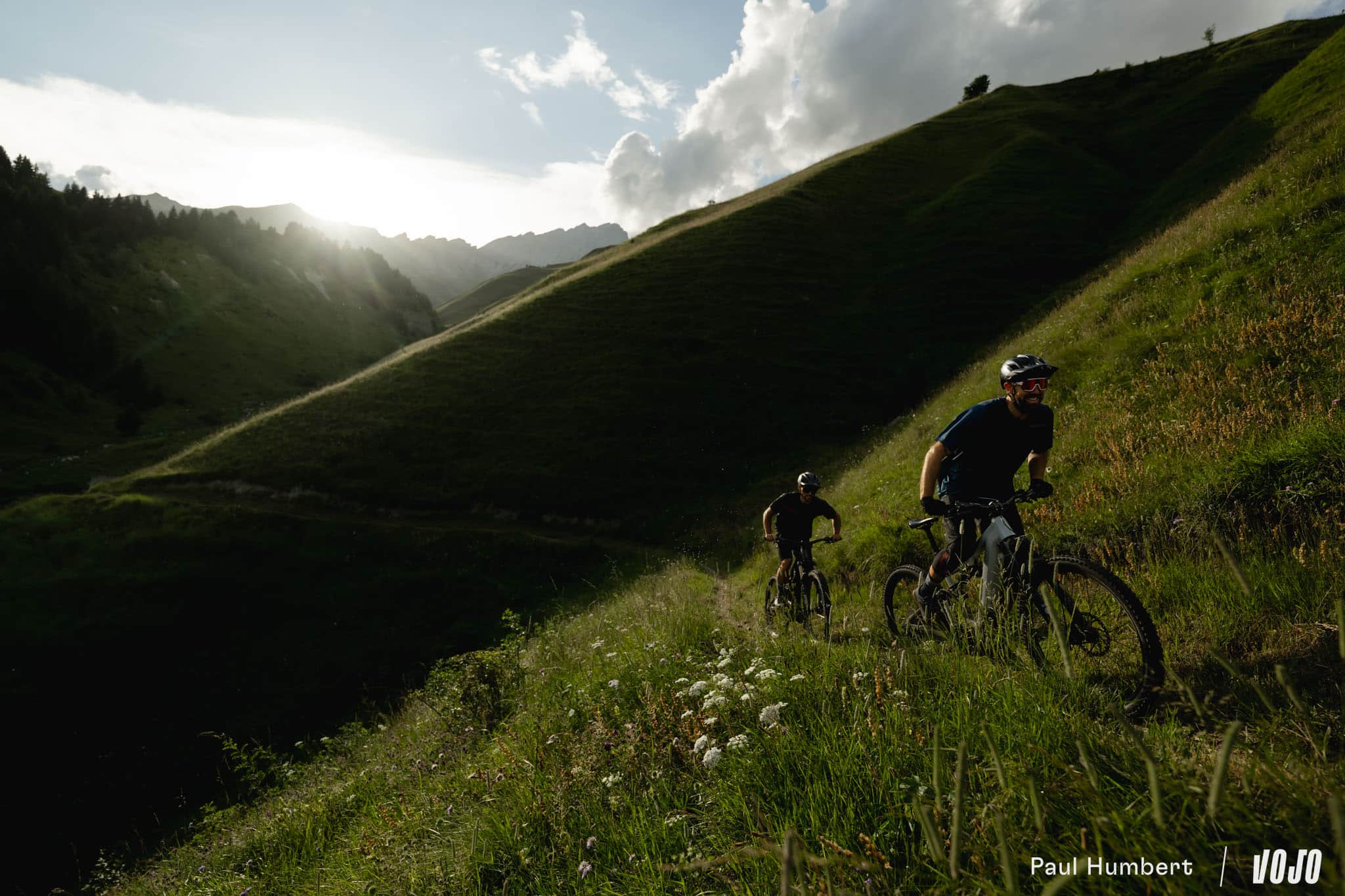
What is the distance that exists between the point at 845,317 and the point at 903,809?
4610cm

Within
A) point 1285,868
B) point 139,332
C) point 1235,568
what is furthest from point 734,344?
point 139,332

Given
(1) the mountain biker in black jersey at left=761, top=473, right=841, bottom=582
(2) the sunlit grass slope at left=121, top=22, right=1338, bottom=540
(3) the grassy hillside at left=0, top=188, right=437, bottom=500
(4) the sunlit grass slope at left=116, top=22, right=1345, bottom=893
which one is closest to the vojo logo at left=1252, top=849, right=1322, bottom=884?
(4) the sunlit grass slope at left=116, top=22, right=1345, bottom=893

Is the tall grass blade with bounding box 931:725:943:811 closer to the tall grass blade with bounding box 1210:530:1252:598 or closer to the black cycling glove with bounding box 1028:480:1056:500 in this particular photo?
the tall grass blade with bounding box 1210:530:1252:598

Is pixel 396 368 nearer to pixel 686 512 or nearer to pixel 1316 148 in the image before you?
pixel 686 512

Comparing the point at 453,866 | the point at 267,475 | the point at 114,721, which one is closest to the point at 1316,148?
the point at 453,866

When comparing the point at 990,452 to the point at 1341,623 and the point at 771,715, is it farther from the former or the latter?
the point at 1341,623

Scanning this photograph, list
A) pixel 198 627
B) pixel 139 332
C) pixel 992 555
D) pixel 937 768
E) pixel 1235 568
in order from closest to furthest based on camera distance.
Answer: pixel 937 768, pixel 1235 568, pixel 992 555, pixel 198 627, pixel 139 332

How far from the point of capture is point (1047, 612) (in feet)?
14.3

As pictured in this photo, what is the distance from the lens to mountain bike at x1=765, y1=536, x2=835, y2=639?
9.84 meters

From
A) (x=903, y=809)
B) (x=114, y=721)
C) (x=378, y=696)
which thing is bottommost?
(x=378, y=696)

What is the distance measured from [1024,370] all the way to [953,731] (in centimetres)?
415

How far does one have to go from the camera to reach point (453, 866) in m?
4.08

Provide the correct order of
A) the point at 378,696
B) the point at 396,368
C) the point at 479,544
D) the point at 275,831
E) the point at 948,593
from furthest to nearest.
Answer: the point at 396,368 < the point at 479,544 < the point at 378,696 < the point at 275,831 < the point at 948,593

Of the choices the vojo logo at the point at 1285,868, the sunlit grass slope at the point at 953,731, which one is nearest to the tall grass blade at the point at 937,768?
the sunlit grass slope at the point at 953,731
